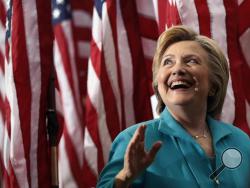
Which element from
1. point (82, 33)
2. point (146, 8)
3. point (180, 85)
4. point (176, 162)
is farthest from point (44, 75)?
point (176, 162)

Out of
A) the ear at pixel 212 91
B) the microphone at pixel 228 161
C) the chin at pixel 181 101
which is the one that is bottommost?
the microphone at pixel 228 161

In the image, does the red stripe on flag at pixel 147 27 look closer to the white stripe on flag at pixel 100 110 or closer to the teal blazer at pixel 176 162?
the white stripe on flag at pixel 100 110

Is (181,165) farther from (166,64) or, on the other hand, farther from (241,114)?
(241,114)

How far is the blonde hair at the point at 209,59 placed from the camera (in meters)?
1.92

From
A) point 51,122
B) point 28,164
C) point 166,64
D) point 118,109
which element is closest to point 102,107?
point 118,109

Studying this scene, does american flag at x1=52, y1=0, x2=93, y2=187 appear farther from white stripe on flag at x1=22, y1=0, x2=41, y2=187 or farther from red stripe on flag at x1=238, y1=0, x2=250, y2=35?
red stripe on flag at x1=238, y1=0, x2=250, y2=35

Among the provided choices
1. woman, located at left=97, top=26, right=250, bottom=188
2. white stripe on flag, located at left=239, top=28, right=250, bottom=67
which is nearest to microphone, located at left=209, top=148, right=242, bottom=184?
woman, located at left=97, top=26, right=250, bottom=188

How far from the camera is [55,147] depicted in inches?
139

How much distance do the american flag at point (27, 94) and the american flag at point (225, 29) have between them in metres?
0.96

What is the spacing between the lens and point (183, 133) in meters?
1.77

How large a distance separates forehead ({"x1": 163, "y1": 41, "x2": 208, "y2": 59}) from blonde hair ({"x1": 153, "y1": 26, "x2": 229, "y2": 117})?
0.02 metres

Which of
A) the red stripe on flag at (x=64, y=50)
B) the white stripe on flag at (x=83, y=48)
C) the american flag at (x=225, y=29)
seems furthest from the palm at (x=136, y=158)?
the white stripe on flag at (x=83, y=48)

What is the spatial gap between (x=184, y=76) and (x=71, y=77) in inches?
81.4

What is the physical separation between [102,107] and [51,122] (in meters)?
0.34
